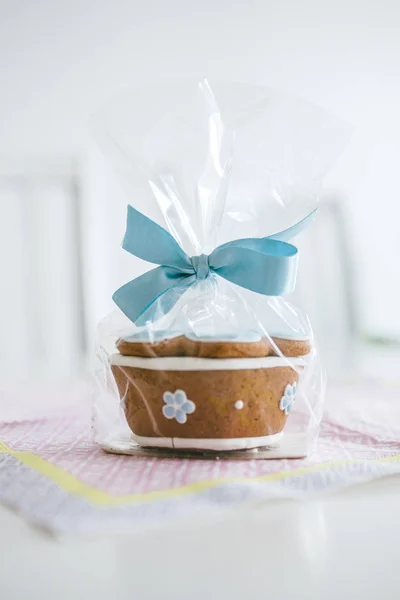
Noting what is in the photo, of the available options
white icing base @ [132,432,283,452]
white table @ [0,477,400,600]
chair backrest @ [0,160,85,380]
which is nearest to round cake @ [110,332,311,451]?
white icing base @ [132,432,283,452]

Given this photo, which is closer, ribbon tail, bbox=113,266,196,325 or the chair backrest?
ribbon tail, bbox=113,266,196,325

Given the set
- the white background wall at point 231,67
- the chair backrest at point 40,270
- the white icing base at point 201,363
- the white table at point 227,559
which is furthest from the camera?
the white background wall at point 231,67

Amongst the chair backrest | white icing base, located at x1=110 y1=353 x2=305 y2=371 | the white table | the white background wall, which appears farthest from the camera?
the white background wall

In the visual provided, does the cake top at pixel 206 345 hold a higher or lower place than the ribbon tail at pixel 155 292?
lower

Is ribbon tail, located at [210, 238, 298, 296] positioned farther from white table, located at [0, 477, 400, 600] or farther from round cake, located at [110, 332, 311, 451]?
white table, located at [0, 477, 400, 600]

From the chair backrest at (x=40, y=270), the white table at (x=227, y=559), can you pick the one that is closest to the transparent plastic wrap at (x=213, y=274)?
the white table at (x=227, y=559)

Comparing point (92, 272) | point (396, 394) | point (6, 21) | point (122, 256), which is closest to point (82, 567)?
point (396, 394)

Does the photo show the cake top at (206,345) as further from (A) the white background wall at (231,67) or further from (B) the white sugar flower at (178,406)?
(A) the white background wall at (231,67)

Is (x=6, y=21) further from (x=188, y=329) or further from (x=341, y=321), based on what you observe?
(x=188, y=329)
